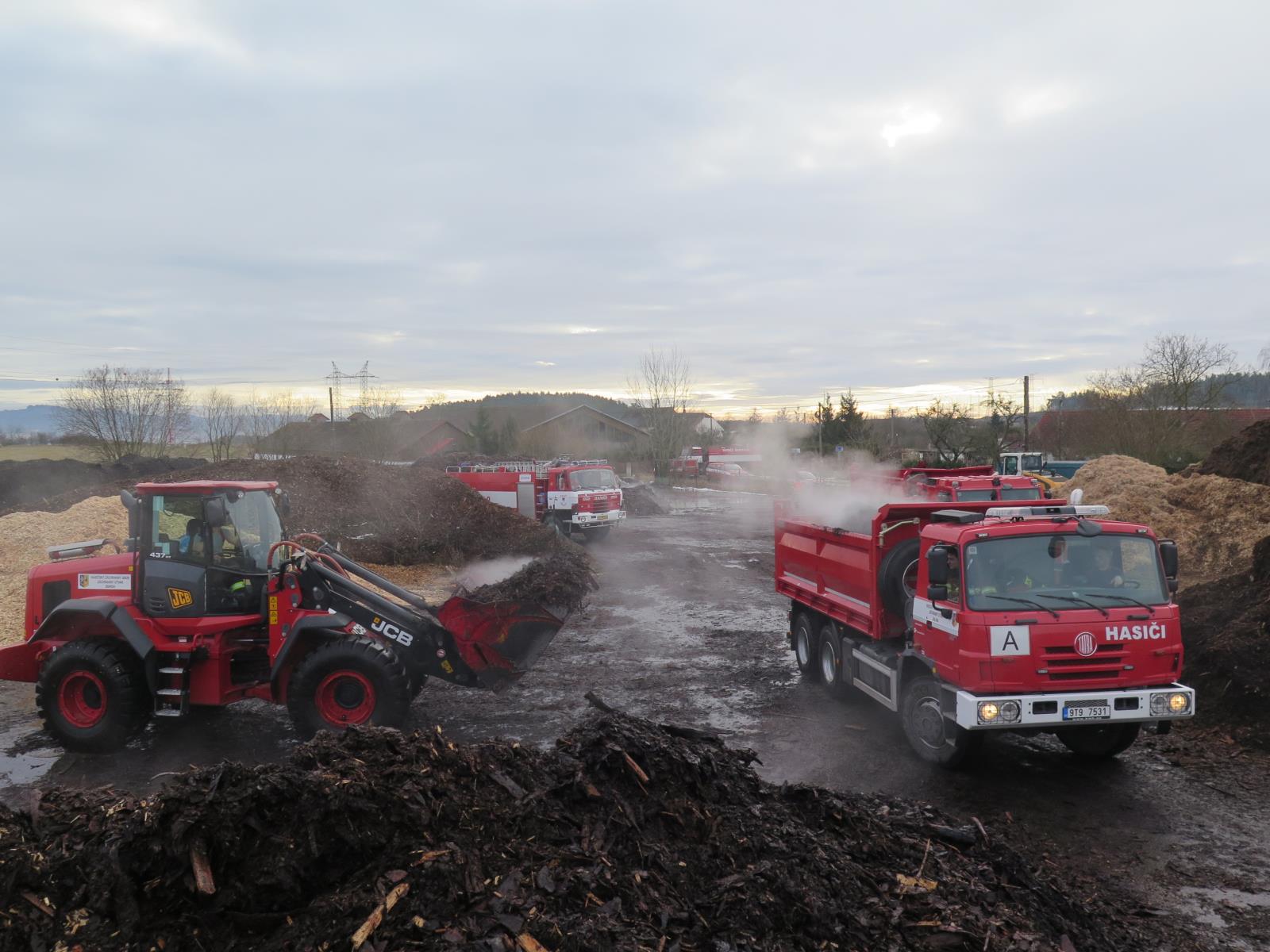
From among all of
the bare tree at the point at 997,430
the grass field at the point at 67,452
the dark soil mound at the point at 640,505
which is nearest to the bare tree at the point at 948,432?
the bare tree at the point at 997,430

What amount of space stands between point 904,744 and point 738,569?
1193 cm

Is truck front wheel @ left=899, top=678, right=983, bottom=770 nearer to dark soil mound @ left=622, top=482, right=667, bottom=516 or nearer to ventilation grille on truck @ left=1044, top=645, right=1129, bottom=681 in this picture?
ventilation grille on truck @ left=1044, top=645, right=1129, bottom=681

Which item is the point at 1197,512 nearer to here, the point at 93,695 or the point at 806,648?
the point at 806,648

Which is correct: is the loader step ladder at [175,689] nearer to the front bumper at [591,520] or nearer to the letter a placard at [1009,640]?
the letter a placard at [1009,640]

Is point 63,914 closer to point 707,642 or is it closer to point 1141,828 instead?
point 1141,828

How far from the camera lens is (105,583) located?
825 cm

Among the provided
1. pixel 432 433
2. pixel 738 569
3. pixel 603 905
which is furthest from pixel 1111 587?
pixel 432 433

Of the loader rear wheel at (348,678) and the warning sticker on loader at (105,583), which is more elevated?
the warning sticker on loader at (105,583)

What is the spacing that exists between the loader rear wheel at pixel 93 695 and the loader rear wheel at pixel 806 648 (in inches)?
288

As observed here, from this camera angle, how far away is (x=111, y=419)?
3959 cm

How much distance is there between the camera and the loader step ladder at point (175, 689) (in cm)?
776

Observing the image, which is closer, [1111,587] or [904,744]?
[1111,587]

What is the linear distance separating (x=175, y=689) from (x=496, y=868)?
5057 mm

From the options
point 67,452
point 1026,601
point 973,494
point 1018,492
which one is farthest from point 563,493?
point 67,452
